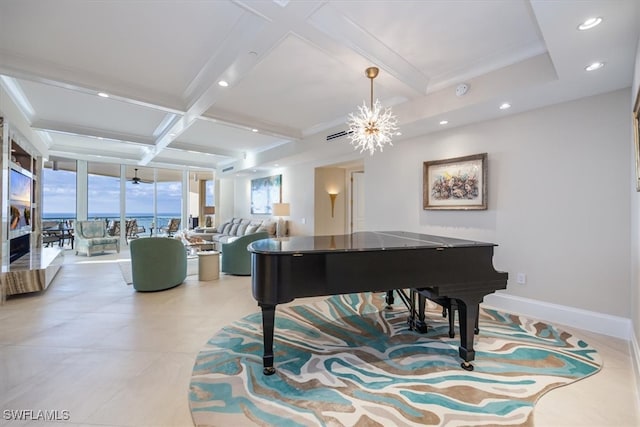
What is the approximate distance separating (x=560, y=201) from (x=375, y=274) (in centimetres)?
252

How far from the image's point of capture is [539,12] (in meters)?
1.78

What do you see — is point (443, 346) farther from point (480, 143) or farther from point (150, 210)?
point (150, 210)

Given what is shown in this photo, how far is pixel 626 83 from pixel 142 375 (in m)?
4.85

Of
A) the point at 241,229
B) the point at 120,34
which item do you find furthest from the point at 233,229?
the point at 120,34

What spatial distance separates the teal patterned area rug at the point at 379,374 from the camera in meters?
1.69

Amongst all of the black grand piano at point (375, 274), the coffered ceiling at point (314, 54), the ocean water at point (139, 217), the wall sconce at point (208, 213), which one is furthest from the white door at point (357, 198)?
the ocean water at point (139, 217)

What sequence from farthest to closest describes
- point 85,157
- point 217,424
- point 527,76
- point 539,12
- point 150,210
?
point 150,210
point 85,157
point 527,76
point 539,12
point 217,424

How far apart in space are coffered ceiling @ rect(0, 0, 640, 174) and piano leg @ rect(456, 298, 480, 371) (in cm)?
203

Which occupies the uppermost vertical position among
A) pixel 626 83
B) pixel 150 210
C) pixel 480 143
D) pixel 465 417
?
pixel 626 83

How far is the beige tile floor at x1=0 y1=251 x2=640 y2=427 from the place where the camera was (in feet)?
5.62

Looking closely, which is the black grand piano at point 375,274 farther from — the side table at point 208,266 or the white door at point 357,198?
the white door at point 357,198

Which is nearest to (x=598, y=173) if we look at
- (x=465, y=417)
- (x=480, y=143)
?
(x=480, y=143)

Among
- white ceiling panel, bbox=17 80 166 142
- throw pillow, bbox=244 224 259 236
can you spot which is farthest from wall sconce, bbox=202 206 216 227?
white ceiling panel, bbox=17 80 166 142

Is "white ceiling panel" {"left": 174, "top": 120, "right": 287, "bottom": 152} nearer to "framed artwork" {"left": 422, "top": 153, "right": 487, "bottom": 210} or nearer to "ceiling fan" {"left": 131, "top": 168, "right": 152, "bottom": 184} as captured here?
"framed artwork" {"left": 422, "top": 153, "right": 487, "bottom": 210}
